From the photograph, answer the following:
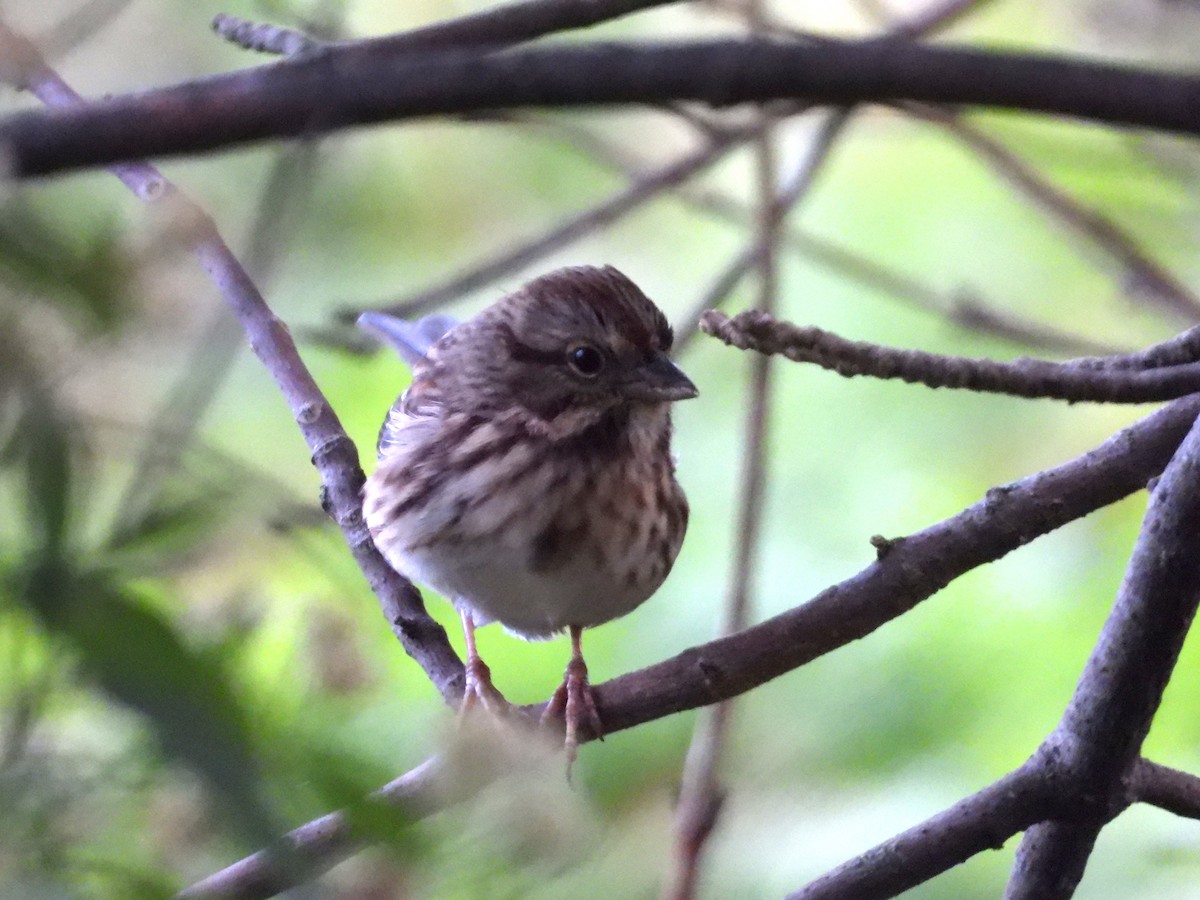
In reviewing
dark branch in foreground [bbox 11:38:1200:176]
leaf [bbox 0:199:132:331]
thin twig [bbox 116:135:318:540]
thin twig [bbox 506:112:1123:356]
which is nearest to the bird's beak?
thin twig [bbox 506:112:1123:356]

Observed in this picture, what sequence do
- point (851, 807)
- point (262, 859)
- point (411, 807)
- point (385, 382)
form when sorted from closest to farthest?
point (262, 859), point (411, 807), point (851, 807), point (385, 382)

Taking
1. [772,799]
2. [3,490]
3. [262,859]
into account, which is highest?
[772,799]

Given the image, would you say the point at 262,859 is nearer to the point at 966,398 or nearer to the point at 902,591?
the point at 902,591

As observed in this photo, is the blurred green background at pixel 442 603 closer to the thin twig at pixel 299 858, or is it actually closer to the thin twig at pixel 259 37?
the thin twig at pixel 299 858

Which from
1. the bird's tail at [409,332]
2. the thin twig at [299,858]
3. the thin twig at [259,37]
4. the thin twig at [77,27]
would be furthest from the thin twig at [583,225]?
the thin twig at [299,858]

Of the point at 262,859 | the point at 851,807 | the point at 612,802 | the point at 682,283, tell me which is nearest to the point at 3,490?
the point at 262,859

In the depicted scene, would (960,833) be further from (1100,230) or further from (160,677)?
(1100,230)

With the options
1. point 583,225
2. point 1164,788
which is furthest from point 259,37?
point 1164,788
